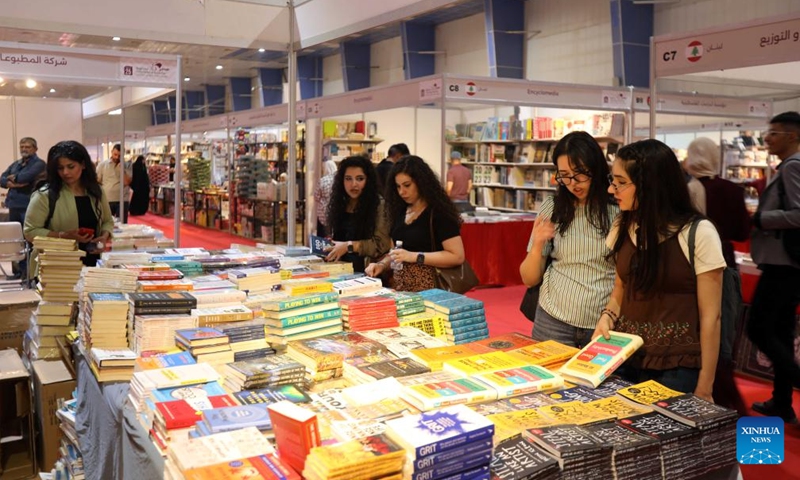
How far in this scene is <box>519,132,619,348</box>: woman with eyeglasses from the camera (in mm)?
2568

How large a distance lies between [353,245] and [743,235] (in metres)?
2.29

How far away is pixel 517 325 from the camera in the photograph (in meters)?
6.75

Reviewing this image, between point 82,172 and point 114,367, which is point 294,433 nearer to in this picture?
point 114,367

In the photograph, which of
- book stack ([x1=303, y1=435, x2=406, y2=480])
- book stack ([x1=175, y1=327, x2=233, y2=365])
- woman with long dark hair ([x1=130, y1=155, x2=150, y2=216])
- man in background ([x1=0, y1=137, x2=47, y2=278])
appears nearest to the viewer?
book stack ([x1=303, y1=435, x2=406, y2=480])

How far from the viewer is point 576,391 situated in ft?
6.88

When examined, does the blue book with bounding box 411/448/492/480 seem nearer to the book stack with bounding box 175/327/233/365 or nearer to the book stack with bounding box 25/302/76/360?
the book stack with bounding box 175/327/233/365

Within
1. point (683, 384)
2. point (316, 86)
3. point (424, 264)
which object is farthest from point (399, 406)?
point (316, 86)

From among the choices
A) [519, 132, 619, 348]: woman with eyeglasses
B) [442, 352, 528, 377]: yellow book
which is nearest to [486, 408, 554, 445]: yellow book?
[442, 352, 528, 377]: yellow book

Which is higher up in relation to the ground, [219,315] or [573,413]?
Answer: [219,315]

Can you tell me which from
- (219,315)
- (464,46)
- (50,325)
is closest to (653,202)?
(219,315)

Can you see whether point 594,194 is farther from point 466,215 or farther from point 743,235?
point 466,215

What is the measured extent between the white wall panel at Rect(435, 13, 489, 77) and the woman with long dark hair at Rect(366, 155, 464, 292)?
10.5 metres

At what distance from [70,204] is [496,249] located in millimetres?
5302

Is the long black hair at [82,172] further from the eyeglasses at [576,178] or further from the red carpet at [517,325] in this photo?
the red carpet at [517,325]
